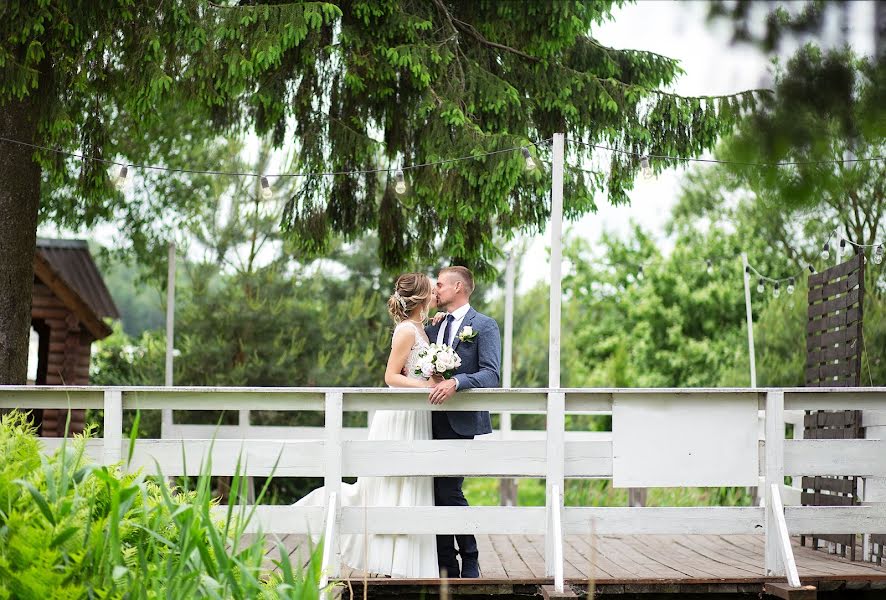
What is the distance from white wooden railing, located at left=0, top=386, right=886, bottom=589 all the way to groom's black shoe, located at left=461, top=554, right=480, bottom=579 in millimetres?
312

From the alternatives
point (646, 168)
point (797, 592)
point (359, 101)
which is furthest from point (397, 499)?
point (359, 101)

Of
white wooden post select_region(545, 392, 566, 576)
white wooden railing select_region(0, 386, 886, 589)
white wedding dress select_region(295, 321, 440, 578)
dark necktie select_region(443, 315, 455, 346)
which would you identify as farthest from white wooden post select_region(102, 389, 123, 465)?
white wooden post select_region(545, 392, 566, 576)

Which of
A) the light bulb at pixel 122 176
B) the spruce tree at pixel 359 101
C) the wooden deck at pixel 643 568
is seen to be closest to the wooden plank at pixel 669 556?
the wooden deck at pixel 643 568

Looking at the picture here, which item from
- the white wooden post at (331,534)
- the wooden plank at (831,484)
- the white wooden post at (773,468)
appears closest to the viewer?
the white wooden post at (331,534)

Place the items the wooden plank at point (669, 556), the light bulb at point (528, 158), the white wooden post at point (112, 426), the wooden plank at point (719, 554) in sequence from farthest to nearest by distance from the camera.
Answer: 1. the light bulb at point (528, 158)
2. the wooden plank at point (719, 554)
3. the wooden plank at point (669, 556)
4. the white wooden post at point (112, 426)

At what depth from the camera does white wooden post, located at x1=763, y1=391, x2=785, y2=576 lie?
5539 mm

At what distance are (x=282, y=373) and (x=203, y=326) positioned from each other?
1.31 metres

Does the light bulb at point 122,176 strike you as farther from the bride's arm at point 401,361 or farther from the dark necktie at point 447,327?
the dark necktie at point 447,327

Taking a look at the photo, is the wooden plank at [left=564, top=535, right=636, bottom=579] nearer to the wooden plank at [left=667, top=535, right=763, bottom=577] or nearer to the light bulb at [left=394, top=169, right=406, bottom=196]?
the wooden plank at [left=667, top=535, right=763, bottom=577]

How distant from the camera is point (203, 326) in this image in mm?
14938

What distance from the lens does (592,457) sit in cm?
574

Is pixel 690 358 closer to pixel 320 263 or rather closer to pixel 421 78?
pixel 320 263

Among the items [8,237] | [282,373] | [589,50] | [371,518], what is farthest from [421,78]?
[282,373]

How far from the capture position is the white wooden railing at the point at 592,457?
551 centimetres
